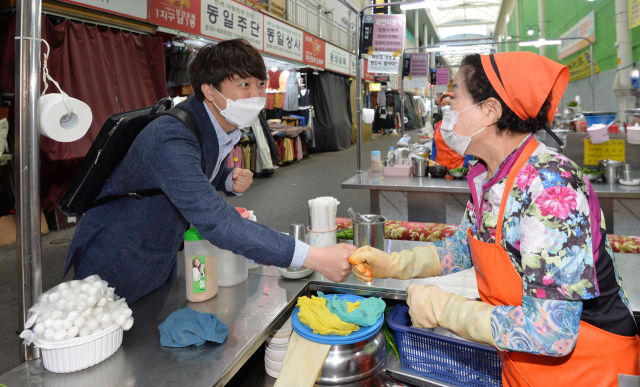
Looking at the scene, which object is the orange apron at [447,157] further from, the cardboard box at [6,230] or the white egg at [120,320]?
the cardboard box at [6,230]

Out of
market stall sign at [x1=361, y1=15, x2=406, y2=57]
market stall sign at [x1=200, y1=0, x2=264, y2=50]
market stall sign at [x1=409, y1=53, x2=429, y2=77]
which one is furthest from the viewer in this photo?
market stall sign at [x1=409, y1=53, x2=429, y2=77]

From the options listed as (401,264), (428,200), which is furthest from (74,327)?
(428,200)

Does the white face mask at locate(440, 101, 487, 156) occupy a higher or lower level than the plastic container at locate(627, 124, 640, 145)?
lower

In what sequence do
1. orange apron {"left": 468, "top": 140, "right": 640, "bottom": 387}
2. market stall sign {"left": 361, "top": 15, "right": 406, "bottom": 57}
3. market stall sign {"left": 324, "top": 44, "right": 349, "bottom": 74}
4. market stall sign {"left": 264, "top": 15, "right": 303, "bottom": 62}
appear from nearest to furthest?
1. orange apron {"left": 468, "top": 140, "right": 640, "bottom": 387}
2. market stall sign {"left": 361, "top": 15, "right": 406, "bottom": 57}
3. market stall sign {"left": 264, "top": 15, "right": 303, "bottom": 62}
4. market stall sign {"left": 324, "top": 44, "right": 349, "bottom": 74}

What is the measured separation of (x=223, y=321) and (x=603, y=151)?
3.93 meters

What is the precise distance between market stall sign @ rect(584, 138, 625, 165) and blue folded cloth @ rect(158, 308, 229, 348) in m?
3.96

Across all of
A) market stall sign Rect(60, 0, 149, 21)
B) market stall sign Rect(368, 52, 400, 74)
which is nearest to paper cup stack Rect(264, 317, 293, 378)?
market stall sign Rect(60, 0, 149, 21)

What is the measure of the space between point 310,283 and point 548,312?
1.06m

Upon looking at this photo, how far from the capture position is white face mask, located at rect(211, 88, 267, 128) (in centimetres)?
180

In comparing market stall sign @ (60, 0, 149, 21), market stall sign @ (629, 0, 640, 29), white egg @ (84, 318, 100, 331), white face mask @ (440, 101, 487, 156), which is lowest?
Answer: white egg @ (84, 318, 100, 331)

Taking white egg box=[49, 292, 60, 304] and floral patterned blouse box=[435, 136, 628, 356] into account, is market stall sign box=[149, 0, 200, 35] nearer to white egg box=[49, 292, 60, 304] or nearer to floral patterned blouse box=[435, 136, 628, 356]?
white egg box=[49, 292, 60, 304]

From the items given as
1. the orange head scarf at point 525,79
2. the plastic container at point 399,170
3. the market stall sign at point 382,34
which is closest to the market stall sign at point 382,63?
the market stall sign at point 382,34

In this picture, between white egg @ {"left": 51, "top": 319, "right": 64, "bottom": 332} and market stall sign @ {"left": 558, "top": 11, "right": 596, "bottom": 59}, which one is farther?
market stall sign @ {"left": 558, "top": 11, "right": 596, "bottom": 59}

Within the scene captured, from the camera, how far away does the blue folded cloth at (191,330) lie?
1374 mm
